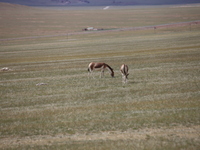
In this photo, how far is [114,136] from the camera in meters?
12.4

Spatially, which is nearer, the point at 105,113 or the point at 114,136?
the point at 114,136

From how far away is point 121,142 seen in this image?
1168 centimetres

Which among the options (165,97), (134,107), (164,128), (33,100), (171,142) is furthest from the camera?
(33,100)

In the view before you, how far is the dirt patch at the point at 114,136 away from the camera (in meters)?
12.0

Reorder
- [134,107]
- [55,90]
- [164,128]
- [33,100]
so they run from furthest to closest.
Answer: [55,90] < [33,100] < [134,107] < [164,128]

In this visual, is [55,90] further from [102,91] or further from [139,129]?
[139,129]

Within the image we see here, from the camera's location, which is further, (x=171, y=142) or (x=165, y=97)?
(x=165, y=97)

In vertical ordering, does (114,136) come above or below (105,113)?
above

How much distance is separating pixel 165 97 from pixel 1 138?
898cm

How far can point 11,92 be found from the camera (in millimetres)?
23484

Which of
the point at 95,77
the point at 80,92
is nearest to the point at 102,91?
the point at 80,92

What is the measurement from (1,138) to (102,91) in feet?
28.9

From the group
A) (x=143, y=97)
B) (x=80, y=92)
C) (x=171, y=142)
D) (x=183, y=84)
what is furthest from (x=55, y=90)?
(x=171, y=142)

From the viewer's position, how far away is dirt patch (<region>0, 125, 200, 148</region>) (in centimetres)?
1204
